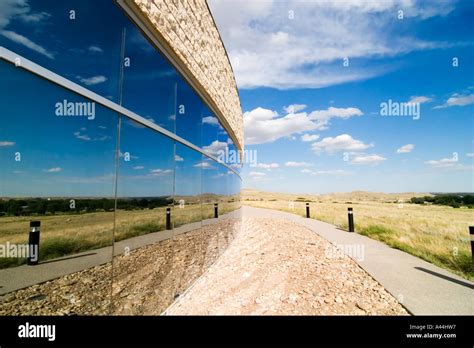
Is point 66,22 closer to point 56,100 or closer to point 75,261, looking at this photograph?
point 56,100

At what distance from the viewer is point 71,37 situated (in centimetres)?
222

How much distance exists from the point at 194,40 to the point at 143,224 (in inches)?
144

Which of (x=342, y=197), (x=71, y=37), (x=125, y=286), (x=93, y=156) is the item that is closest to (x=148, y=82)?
(x=71, y=37)

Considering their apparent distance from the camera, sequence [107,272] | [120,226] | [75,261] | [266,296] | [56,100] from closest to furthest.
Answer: [56,100] → [75,261] → [107,272] → [120,226] → [266,296]

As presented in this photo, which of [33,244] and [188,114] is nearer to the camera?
[33,244]

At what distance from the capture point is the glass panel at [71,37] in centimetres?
182

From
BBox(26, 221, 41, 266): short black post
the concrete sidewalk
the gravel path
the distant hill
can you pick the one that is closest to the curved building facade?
BBox(26, 221, 41, 266): short black post

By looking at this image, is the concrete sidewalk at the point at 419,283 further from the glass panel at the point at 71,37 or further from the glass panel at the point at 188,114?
the glass panel at the point at 71,37

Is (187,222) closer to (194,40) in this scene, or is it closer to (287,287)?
(287,287)

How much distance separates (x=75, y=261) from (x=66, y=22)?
204cm

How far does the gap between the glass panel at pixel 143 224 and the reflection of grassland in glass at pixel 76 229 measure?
1 cm

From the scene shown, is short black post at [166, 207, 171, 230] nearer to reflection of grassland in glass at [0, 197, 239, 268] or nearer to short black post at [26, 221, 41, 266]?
reflection of grassland in glass at [0, 197, 239, 268]

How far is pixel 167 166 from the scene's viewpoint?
411cm
